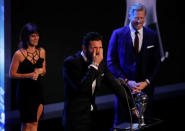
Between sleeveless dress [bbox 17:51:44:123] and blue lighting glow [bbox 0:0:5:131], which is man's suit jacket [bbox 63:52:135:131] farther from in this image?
blue lighting glow [bbox 0:0:5:131]

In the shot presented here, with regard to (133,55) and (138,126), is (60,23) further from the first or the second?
(138,126)

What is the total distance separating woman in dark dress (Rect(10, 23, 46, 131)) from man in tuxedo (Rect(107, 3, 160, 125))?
92cm

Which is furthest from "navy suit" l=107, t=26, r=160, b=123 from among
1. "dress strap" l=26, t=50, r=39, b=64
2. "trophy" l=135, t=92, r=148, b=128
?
"trophy" l=135, t=92, r=148, b=128

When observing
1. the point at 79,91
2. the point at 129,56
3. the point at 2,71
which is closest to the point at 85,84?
the point at 79,91

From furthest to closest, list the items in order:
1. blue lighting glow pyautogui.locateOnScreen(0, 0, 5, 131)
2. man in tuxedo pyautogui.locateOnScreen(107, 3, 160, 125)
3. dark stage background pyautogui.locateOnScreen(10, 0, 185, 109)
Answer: dark stage background pyautogui.locateOnScreen(10, 0, 185, 109)
blue lighting glow pyautogui.locateOnScreen(0, 0, 5, 131)
man in tuxedo pyautogui.locateOnScreen(107, 3, 160, 125)

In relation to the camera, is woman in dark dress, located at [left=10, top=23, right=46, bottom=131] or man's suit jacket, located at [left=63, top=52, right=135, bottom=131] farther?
woman in dark dress, located at [left=10, top=23, right=46, bottom=131]

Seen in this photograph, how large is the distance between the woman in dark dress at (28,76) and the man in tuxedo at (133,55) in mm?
919

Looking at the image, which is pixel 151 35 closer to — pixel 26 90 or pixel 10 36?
pixel 26 90

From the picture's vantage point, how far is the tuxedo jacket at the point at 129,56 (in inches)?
158

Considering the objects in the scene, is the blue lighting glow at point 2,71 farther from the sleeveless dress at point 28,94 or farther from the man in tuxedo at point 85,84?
the man in tuxedo at point 85,84

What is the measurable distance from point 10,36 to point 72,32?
46.4 inches

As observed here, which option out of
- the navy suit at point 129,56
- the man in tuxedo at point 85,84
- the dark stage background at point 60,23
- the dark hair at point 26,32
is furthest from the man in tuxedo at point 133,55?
the dark stage background at point 60,23

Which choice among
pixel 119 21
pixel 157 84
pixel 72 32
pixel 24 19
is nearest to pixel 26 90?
pixel 24 19

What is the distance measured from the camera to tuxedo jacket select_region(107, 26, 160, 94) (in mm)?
4016
